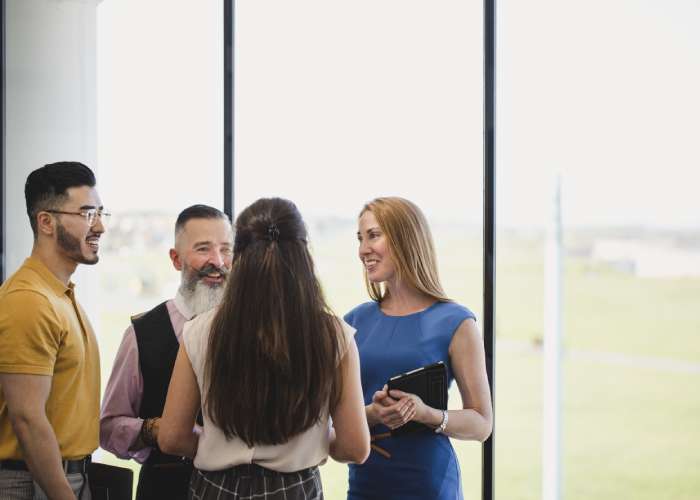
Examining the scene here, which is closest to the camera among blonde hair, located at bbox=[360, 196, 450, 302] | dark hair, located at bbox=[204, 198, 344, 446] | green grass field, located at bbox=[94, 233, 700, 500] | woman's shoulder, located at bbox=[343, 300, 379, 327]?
dark hair, located at bbox=[204, 198, 344, 446]

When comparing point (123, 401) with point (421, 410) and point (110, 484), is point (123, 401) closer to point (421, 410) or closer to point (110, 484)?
point (110, 484)

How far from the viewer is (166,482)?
6.20 ft

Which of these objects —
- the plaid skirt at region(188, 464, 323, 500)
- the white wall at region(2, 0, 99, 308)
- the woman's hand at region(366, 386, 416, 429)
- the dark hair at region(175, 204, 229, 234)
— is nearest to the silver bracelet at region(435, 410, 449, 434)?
the woman's hand at region(366, 386, 416, 429)

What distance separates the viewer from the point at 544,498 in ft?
10.7

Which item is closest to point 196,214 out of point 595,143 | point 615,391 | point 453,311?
point 453,311

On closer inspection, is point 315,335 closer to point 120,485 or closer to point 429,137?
point 120,485

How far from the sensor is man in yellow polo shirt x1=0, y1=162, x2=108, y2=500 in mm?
1619

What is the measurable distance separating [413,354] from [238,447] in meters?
0.63

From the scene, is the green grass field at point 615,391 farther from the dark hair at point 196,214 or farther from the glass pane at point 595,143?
the dark hair at point 196,214

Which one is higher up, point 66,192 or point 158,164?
point 158,164

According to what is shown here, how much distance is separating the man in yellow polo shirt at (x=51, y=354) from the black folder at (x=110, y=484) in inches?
1.2

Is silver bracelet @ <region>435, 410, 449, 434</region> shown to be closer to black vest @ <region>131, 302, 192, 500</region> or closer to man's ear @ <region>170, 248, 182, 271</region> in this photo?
black vest @ <region>131, 302, 192, 500</region>

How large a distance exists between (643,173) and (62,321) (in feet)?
11.1

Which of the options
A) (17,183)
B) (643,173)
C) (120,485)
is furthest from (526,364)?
(120,485)
